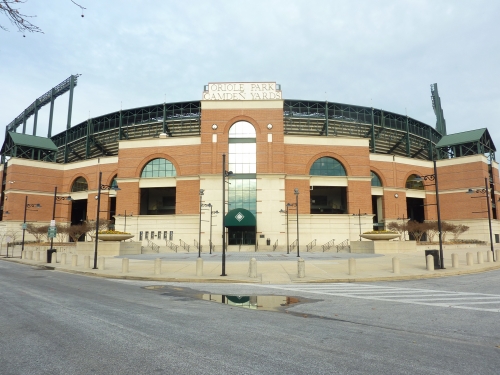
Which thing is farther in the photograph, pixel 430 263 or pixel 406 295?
pixel 430 263

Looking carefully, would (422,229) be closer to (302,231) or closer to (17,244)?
(302,231)

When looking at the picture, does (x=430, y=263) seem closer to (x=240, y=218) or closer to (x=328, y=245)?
(x=328, y=245)

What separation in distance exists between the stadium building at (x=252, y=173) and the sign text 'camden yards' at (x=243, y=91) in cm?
15

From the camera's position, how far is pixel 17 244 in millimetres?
56281

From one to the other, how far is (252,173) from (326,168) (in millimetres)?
11626

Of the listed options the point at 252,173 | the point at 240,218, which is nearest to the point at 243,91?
the point at 252,173

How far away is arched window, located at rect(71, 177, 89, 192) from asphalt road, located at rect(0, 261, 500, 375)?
5485 centimetres

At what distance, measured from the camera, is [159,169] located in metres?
53.1

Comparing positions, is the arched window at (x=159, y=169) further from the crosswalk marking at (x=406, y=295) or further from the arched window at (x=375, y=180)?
the crosswalk marking at (x=406, y=295)

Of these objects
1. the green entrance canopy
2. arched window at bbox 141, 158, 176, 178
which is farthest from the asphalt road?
arched window at bbox 141, 158, 176, 178

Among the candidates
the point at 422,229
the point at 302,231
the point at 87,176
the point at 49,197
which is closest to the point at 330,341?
the point at 302,231

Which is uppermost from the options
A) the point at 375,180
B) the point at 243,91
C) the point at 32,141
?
the point at 243,91

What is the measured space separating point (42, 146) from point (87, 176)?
14555 millimetres

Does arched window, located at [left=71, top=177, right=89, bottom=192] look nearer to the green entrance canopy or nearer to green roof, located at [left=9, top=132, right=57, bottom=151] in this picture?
green roof, located at [left=9, top=132, right=57, bottom=151]
